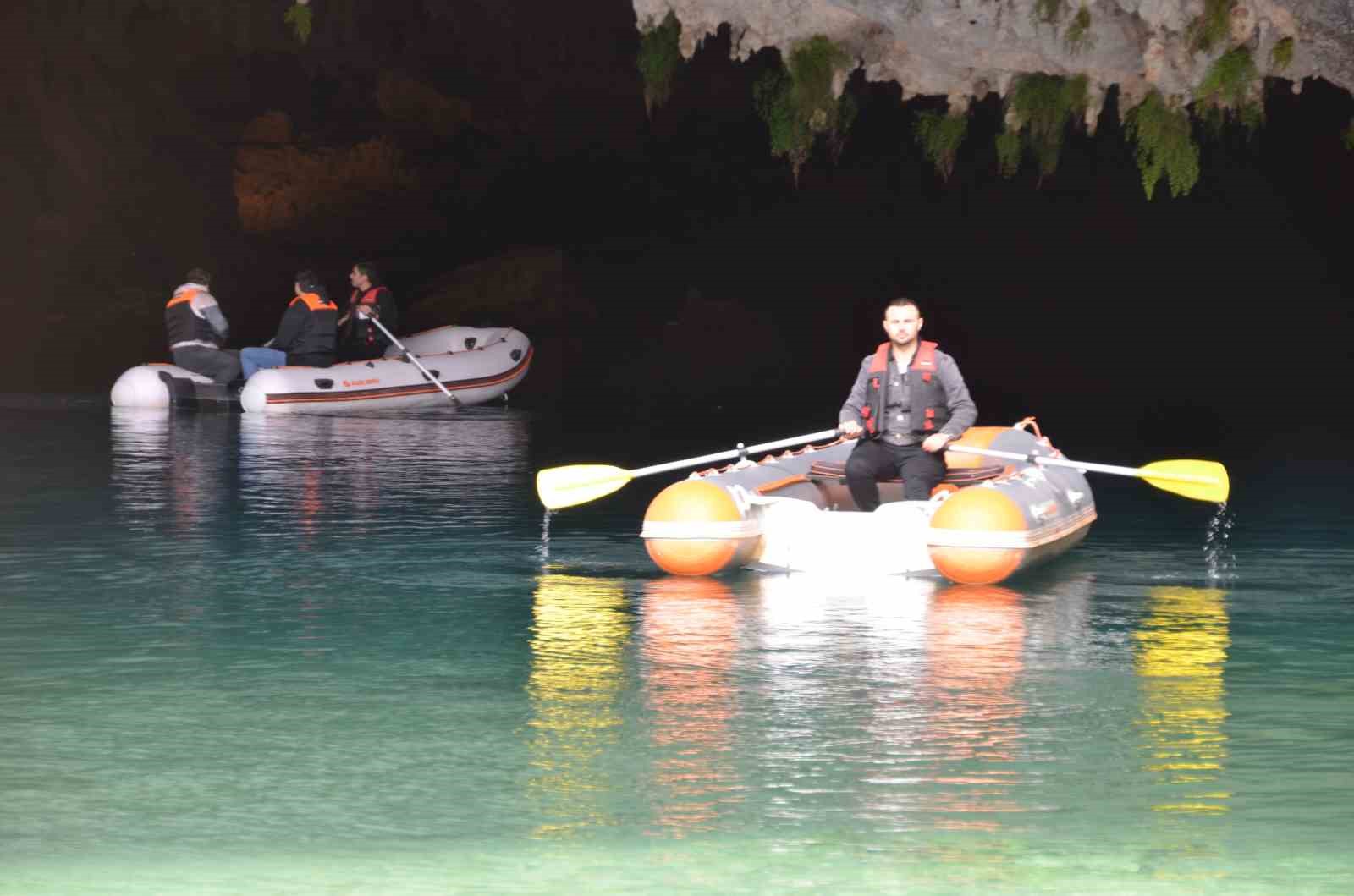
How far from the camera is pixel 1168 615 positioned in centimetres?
938

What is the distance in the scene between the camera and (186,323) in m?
22.7

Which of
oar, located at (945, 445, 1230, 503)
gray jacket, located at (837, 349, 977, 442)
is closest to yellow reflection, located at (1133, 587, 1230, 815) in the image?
oar, located at (945, 445, 1230, 503)

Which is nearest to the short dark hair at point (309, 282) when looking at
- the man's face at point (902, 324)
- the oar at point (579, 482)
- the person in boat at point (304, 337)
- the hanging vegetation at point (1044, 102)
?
the person in boat at point (304, 337)

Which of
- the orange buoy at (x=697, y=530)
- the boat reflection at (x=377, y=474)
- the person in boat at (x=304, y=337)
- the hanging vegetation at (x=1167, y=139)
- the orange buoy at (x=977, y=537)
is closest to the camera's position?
the orange buoy at (x=977, y=537)

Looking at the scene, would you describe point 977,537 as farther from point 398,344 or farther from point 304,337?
point 398,344

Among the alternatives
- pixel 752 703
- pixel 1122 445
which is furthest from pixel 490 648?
pixel 1122 445

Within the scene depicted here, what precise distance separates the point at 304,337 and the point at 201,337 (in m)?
1.17

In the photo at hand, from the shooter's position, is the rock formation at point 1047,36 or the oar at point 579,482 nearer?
the oar at point 579,482

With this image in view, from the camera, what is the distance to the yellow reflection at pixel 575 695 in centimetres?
591

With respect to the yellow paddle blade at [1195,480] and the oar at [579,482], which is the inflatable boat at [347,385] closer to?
the oar at [579,482]

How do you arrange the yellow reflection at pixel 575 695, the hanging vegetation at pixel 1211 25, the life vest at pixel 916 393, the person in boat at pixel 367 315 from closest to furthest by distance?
the yellow reflection at pixel 575 695
the life vest at pixel 916 393
the hanging vegetation at pixel 1211 25
the person in boat at pixel 367 315

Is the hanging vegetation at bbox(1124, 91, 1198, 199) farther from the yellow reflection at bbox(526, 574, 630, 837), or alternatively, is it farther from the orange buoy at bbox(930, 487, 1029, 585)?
the yellow reflection at bbox(526, 574, 630, 837)

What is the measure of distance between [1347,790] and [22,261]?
1414 inches

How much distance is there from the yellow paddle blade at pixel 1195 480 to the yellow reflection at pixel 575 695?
3.28 metres
